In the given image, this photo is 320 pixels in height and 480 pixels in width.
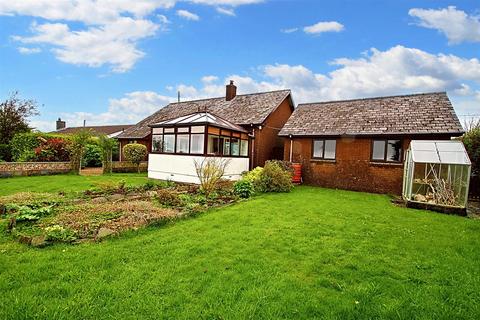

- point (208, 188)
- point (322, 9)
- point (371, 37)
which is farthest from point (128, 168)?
point (371, 37)

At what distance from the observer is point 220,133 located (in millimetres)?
15109

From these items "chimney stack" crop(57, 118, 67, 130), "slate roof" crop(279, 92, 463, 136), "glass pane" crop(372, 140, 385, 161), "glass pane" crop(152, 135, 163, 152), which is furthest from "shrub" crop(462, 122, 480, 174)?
"chimney stack" crop(57, 118, 67, 130)

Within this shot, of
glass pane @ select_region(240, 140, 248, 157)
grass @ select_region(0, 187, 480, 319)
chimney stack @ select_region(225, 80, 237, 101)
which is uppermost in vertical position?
chimney stack @ select_region(225, 80, 237, 101)

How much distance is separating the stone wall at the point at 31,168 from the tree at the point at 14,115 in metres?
5.19

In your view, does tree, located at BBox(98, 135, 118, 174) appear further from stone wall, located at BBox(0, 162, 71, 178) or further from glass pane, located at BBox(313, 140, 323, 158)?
glass pane, located at BBox(313, 140, 323, 158)

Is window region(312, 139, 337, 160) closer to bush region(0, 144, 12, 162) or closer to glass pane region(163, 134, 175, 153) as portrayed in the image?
glass pane region(163, 134, 175, 153)

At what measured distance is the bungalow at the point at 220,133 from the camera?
14.6m

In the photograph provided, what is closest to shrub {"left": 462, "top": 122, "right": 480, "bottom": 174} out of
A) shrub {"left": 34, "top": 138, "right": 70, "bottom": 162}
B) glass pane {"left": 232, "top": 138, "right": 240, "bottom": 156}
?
glass pane {"left": 232, "top": 138, "right": 240, "bottom": 156}

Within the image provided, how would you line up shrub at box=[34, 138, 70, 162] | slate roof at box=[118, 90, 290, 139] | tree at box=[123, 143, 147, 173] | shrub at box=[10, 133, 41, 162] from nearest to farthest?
shrub at box=[34, 138, 70, 162], shrub at box=[10, 133, 41, 162], slate roof at box=[118, 90, 290, 139], tree at box=[123, 143, 147, 173]

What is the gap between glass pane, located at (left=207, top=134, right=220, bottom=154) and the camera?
14359 mm

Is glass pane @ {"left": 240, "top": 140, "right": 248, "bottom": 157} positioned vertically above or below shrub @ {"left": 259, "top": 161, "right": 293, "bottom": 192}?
above

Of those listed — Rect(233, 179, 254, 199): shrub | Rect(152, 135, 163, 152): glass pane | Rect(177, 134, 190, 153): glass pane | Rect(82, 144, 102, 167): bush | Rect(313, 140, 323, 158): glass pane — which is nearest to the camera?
Rect(233, 179, 254, 199): shrub

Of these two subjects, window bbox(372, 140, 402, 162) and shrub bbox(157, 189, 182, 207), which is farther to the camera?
window bbox(372, 140, 402, 162)

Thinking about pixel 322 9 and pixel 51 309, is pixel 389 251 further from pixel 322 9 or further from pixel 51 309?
pixel 322 9
